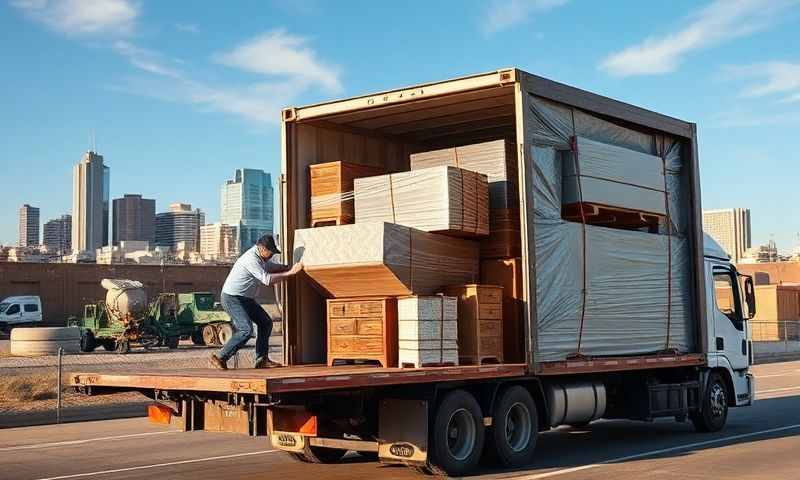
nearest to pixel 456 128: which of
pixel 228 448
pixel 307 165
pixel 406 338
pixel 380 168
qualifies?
pixel 380 168

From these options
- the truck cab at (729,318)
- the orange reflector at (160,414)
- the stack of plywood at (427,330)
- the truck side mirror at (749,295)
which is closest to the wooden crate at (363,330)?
the stack of plywood at (427,330)

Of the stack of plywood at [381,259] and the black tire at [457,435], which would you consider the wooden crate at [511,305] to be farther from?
the black tire at [457,435]

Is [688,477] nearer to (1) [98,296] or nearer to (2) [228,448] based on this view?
(2) [228,448]

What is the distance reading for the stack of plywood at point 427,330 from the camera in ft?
32.3

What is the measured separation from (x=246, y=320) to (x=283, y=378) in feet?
9.78

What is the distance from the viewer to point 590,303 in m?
11.7

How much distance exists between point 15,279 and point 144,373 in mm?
55147

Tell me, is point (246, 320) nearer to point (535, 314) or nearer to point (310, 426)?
point (310, 426)

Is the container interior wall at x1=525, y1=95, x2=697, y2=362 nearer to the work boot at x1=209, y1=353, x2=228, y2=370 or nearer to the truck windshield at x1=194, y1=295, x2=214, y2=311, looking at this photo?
the work boot at x1=209, y1=353, x2=228, y2=370

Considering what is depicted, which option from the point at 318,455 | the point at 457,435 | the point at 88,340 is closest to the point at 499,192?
the point at 457,435

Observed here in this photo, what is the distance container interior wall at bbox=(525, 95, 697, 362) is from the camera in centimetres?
1095

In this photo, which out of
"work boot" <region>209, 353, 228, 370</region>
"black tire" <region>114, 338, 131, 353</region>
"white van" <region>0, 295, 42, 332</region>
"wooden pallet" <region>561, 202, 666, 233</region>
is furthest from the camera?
"white van" <region>0, 295, 42, 332</region>

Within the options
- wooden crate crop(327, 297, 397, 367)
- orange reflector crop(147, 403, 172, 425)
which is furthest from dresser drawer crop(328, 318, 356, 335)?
orange reflector crop(147, 403, 172, 425)

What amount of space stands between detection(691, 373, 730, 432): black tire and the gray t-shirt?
688 cm
